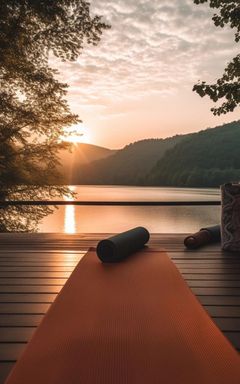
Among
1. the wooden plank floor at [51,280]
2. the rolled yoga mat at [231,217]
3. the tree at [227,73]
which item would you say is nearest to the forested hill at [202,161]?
the tree at [227,73]

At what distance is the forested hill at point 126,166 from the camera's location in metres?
62.6

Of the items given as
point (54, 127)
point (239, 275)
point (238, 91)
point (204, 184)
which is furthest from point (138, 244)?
point (204, 184)

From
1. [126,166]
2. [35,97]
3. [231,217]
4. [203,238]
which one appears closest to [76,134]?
[35,97]

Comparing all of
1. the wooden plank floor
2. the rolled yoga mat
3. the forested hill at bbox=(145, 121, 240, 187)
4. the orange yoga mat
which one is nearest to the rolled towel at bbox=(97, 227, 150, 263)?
the wooden plank floor

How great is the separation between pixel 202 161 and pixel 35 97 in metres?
51.9

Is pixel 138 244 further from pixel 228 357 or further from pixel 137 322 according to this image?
pixel 228 357

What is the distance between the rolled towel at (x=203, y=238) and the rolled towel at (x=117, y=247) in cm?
46

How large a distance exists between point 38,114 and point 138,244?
265 inches

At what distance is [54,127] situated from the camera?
8.25 meters

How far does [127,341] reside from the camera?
0.90 meters

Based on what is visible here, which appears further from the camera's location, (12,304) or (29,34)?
(29,34)

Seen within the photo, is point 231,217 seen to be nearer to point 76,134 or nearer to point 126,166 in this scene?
point 76,134

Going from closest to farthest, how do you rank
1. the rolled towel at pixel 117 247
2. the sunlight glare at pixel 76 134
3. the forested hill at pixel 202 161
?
the rolled towel at pixel 117 247 < the sunlight glare at pixel 76 134 < the forested hill at pixel 202 161

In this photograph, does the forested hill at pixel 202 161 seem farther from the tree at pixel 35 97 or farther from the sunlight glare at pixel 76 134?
the tree at pixel 35 97
